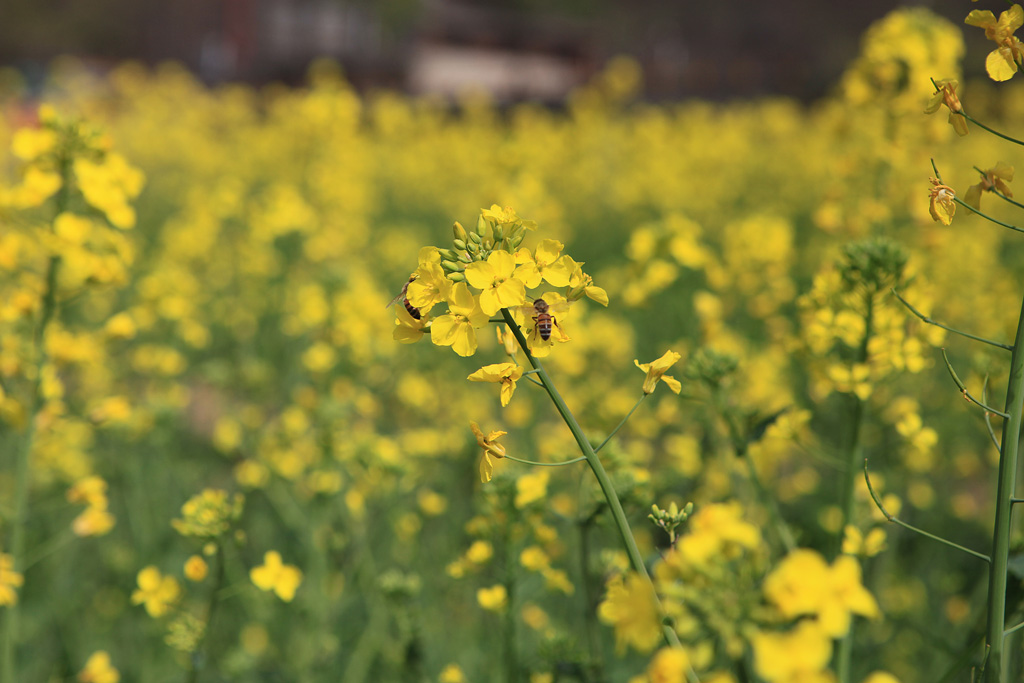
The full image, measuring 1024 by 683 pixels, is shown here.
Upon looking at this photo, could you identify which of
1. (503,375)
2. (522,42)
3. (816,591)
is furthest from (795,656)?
(522,42)

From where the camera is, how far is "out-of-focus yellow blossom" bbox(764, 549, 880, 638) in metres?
0.71

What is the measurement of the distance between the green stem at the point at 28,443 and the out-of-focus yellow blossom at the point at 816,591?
6.36 feet

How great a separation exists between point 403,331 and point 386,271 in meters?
4.71

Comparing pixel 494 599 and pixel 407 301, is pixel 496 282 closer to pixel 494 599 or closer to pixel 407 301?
pixel 407 301

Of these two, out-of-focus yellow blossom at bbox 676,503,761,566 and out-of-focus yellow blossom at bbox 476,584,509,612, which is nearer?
out-of-focus yellow blossom at bbox 676,503,761,566

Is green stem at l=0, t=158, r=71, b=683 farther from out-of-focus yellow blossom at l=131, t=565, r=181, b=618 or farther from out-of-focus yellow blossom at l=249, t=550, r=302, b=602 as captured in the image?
out-of-focus yellow blossom at l=249, t=550, r=302, b=602

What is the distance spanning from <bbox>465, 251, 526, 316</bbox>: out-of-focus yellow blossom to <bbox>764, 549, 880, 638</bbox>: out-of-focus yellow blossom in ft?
1.61

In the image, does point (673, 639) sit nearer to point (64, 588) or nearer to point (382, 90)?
point (64, 588)

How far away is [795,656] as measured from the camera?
2.22ft

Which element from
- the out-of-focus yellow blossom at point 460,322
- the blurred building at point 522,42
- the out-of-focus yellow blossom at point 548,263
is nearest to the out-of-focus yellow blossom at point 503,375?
the out-of-focus yellow blossom at point 460,322

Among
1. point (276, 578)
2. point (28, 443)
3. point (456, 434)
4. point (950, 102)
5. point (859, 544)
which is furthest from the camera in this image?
point (456, 434)

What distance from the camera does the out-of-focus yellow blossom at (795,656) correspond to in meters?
0.67

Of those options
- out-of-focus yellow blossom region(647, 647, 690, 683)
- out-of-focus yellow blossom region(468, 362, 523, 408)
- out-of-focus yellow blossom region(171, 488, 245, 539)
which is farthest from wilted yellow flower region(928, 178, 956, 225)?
out-of-focus yellow blossom region(171, 488, 245, 539)

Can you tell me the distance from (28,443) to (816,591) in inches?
79.5
